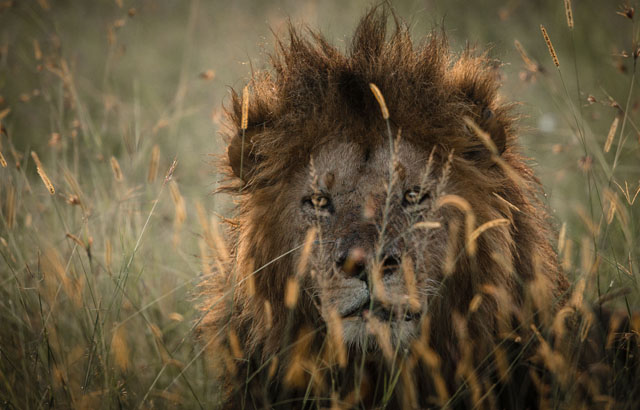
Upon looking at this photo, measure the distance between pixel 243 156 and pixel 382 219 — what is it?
30.7 inches

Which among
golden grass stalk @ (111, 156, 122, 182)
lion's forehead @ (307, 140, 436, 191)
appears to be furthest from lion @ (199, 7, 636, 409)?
golden grass stalk @ (111, 156, 122, 182)

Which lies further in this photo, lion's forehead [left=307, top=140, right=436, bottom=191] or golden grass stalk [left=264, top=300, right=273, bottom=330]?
lion's forehead [left=307, top=140, right=436, bottom=191]

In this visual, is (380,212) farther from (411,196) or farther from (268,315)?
(268,315)

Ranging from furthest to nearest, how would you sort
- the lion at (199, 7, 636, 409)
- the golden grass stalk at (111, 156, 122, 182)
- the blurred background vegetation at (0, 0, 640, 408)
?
the golden grass stalk at (111, 156, 122, 182), the blurred background vegetation at (0, 0, 640, 408), the lion at (199, 7, 636, 409)

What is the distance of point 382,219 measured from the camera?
2531 mm

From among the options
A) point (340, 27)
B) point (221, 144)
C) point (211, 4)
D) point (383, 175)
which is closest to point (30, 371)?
point (221, 144)

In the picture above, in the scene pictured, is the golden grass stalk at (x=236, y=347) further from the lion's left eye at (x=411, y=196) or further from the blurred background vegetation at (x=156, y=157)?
the lion's left eye at (x=411, y=196)

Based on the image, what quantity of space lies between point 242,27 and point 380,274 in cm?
810

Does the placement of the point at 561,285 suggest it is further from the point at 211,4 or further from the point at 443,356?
the point at 211,4

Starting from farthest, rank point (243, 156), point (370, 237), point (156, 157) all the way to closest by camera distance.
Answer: point (156, 157) < point (243, 156) < point (370, 237)

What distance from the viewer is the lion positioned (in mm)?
2582

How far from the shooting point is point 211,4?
11180mm

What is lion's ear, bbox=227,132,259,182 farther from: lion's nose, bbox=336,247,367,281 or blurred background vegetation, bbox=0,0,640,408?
lion's nose, bbox=336,247,367,281

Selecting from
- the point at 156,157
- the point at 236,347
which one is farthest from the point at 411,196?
the point at 156,157
